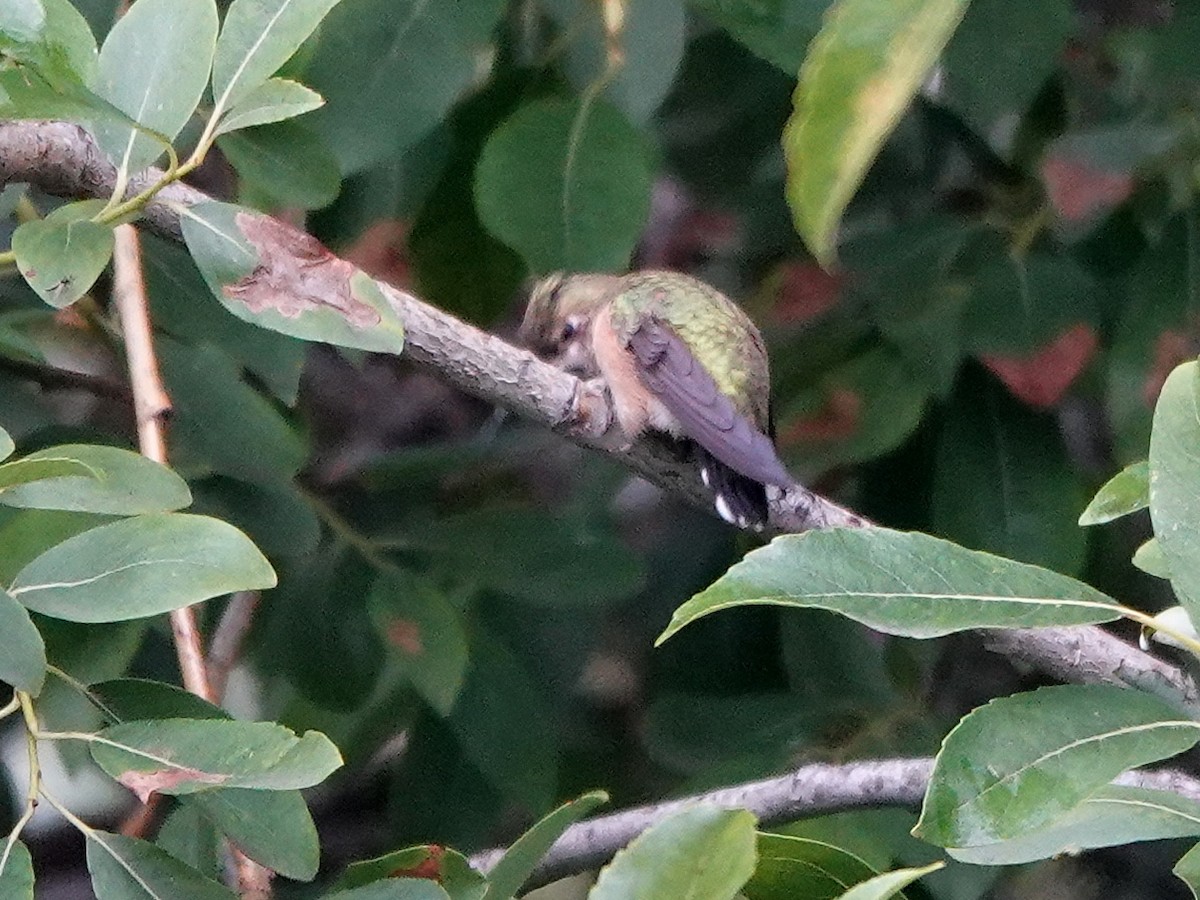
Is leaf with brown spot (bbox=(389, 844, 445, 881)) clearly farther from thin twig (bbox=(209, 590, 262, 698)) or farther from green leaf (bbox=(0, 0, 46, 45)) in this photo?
thin twig (bbox=(209, 590, 262, 698))

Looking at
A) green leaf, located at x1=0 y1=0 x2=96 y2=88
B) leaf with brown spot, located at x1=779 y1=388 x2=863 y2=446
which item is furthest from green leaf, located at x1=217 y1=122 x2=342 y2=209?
leaf with brown spot, located at x1=779 y1=388 x2=863 y2=446

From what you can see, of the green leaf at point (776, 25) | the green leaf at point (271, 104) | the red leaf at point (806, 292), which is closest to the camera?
the green leaf at point (271, 104)

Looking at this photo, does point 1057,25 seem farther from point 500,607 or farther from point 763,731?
point 500,607

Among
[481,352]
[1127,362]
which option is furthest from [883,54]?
[1127,362]

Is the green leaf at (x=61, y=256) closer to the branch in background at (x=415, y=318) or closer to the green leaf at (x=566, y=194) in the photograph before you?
the branch in background at (x=415, y=318)

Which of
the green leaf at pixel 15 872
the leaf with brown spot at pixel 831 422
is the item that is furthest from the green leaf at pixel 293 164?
the leaf with brown spot at pixel 831 422

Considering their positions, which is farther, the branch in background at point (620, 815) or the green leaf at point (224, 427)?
the green leaf at point (224, 427)
